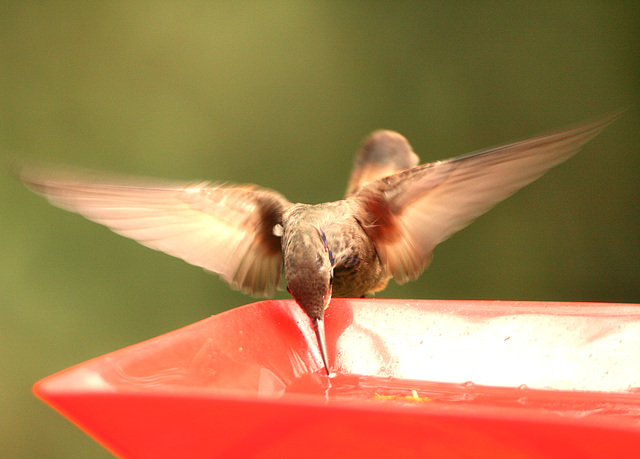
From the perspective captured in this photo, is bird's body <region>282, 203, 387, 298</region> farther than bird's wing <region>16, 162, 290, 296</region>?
Yes

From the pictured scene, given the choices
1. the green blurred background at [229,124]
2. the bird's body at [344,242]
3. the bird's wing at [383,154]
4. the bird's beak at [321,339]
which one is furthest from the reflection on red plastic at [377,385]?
the green blurred background at [229,124]

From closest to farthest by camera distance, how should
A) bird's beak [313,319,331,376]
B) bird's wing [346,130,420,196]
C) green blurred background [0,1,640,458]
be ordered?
bird's beak [313,319,331,376]
bird's wing [346,130,420,196]
green blurred background [0,1,640,458]

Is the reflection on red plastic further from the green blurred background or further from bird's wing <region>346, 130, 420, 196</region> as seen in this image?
the green blurred background

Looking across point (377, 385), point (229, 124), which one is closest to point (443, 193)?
point (377, 385)

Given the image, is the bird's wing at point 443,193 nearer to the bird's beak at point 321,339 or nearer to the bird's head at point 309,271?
the bird's head at point 309,271

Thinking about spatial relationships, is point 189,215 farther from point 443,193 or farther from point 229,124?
point 229,124

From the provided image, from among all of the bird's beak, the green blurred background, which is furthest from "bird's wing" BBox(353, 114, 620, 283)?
the green blurred background

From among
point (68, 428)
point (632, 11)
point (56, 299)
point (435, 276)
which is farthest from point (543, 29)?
point (68, 428)
